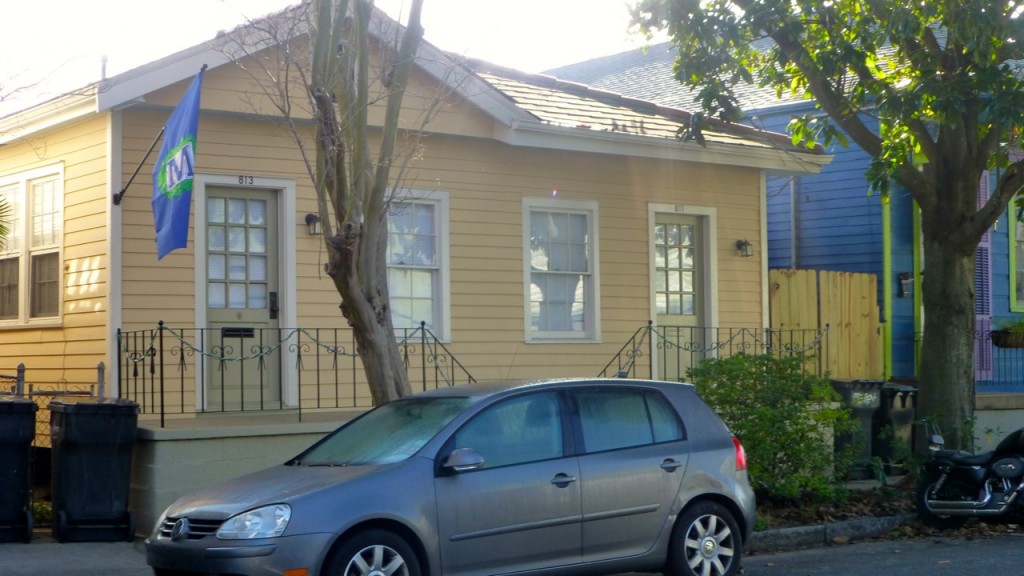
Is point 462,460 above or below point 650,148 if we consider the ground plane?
below

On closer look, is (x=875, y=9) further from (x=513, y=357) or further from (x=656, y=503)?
(x=656, y=503)

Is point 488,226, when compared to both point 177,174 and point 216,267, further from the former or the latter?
point 177,174

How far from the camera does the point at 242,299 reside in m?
12.3

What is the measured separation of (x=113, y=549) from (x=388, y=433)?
3366 mm

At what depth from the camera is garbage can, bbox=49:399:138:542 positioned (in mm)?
10172

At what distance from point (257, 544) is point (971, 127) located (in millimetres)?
8885

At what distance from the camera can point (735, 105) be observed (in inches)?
532

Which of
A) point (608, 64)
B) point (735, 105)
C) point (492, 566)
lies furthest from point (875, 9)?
point (608, 64)

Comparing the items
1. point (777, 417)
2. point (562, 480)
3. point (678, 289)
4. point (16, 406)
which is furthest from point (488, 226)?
point (562, 480)

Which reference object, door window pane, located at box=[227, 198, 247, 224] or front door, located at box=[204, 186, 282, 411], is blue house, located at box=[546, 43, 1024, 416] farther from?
door window pane, located at box=[227, 198, 247, 224]

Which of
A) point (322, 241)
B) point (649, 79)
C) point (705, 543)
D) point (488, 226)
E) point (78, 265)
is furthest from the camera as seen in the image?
point (649, 79)

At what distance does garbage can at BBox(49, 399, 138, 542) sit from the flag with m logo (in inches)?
57.6

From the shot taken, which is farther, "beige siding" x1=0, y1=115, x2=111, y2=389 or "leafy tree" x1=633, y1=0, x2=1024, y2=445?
"leafy tree" x1=633, y1=0, x2=1024, y2=445

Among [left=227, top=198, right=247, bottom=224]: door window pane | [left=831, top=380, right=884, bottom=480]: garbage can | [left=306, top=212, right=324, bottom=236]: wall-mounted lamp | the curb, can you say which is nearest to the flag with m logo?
[left=227, top=198, right=247, bottom=224]: door window pane
